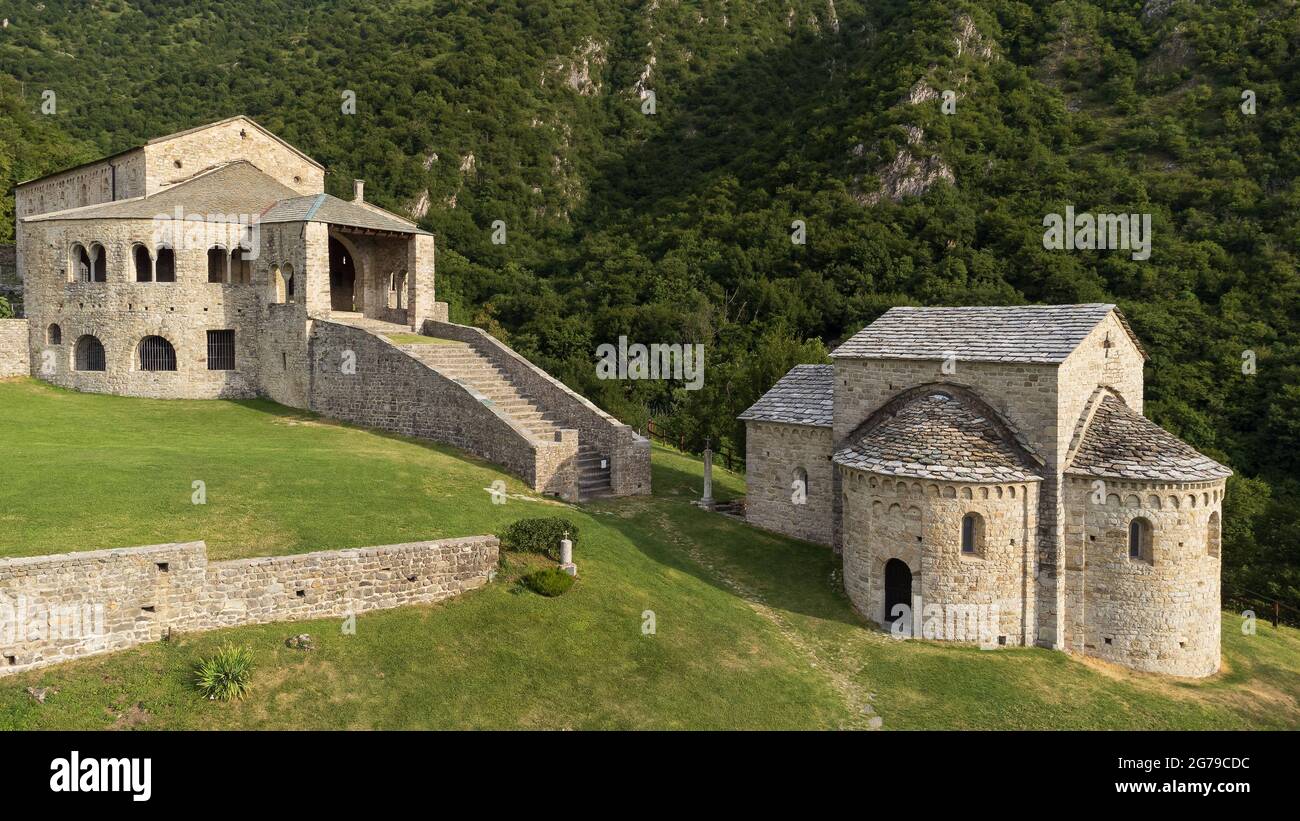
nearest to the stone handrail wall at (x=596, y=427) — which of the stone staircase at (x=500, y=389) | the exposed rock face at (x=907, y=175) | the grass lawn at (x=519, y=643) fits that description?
the stone staircase at (x=500, y=389)

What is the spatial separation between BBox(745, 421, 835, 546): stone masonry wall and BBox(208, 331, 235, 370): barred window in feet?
66.4

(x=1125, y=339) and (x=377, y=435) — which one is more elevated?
(x=1125, y=339)

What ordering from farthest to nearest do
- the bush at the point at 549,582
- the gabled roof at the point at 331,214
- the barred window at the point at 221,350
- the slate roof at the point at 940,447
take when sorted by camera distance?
1. the barred window at the point at 221,350
2. the gabled roof at the point at 331,214
3. the slate roof at the point at 940,447
4. the bush at the point at 549,582

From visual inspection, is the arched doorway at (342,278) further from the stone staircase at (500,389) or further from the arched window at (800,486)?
the arched window at (800,486)

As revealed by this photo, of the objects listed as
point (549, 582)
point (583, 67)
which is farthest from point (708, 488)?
point (583, 67)

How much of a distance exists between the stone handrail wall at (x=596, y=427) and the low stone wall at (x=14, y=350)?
732 inches

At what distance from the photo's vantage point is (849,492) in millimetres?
20219

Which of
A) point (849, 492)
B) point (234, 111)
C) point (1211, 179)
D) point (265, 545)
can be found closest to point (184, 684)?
point (265, 545)

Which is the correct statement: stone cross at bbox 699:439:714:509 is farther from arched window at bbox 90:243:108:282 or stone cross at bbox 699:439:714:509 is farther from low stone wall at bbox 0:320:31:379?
low stone wall at bbox 0:320:31:379

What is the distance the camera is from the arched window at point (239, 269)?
33156 millimetres

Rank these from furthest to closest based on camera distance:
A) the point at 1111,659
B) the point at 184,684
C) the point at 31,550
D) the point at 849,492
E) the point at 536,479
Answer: the point at 536,479 → the point at 849,492 → the point at 1111,659 → the point at 31,550 → the point at 184,684

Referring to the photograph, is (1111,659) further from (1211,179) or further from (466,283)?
(466,283)

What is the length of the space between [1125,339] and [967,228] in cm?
4148

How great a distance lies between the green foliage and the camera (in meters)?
16.8
